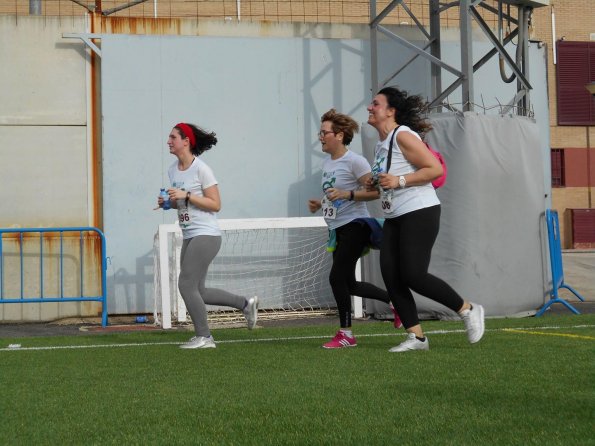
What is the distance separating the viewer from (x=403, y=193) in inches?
276

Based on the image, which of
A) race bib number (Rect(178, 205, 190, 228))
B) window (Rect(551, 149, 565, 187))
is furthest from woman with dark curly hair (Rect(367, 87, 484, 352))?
window (Rect(551, 149, 565, 187))

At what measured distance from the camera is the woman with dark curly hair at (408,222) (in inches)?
274

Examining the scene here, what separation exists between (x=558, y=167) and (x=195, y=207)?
27.1 metres

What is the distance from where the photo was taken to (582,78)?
32656 mm

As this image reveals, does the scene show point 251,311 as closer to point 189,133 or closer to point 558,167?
point 189,133

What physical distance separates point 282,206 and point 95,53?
3.28m

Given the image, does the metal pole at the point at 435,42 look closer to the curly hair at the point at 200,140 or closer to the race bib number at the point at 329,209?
the curly hair at the point at 200,140

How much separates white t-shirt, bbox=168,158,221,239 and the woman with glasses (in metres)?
0.80

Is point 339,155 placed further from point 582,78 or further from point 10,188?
point 582,78

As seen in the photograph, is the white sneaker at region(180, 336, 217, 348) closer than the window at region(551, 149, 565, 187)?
Yes

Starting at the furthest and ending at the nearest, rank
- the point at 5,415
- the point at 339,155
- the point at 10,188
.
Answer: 1. the point at 10,188
2. the point at 339,155
3. the point at 5,415

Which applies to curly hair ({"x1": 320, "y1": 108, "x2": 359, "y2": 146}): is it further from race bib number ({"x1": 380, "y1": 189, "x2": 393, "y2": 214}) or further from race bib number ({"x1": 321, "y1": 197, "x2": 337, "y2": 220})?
race bib number ({"x1": 380, "y1": 189, "x2": 393, "y2": 214})

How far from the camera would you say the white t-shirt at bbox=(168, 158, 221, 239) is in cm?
789

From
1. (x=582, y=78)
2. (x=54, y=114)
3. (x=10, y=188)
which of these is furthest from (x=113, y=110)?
(x=582, y=78)
